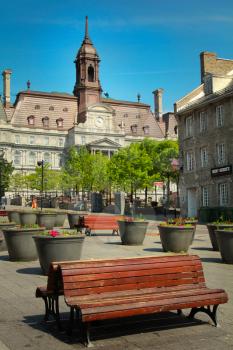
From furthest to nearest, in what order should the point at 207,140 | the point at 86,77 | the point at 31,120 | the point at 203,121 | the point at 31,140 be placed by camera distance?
the point at 86,77 → the point at 31,120 → the point at 31,140 → the point at 203,121 → the point at 207,140

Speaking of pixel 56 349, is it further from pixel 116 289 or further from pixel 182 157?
pixel 182 157

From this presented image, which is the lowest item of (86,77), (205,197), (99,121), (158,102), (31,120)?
(205,197)

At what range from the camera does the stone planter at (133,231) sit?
55.0ft

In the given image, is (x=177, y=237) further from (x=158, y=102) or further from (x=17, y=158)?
(x=158, y=102)

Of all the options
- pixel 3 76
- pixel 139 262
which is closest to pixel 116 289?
pixel 139 262

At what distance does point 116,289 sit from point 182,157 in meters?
34.7

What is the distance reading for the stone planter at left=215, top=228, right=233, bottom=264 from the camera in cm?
1202

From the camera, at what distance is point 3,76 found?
102m

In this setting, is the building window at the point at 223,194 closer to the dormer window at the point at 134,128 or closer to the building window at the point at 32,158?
the building window at the point at 32,158

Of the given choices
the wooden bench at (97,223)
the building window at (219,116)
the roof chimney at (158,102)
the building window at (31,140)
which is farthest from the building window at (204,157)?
the roof chimney at (158,102)

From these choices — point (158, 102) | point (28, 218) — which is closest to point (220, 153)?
point (28, 218)

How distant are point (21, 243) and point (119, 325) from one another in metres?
6.29

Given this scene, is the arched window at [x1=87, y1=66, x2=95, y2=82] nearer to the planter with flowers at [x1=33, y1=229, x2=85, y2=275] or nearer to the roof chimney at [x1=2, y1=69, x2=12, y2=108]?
the roof chimney at [x1=2, y1=69, x2=12, y2=108]

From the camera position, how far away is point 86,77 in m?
99.4
